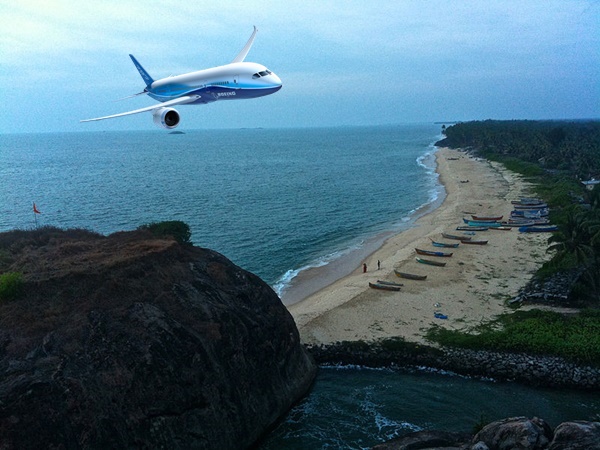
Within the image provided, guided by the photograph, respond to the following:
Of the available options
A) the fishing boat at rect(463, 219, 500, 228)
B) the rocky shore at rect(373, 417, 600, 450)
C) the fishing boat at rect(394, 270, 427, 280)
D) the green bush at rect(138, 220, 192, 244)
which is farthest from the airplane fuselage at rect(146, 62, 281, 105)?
the fishing boat at rect(463, 219, 500, 228)

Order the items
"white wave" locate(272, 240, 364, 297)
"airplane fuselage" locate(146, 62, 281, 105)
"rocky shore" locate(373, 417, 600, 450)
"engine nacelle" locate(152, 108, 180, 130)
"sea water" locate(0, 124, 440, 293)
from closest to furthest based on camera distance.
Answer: "engine nacelle" locate(152, 108, 180, 130), "airplane fuselage" locate(146, 62, 281, 105), "rocky shore" locate(373, 417, 600, 450), "white wave" locate(272, 240, 364, 297), "sea water" locate(0, 124, 440, 293)

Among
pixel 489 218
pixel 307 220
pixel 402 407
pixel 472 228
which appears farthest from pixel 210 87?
pixel 489 218

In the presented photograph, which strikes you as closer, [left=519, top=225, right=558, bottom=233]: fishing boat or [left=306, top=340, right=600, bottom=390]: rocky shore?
[left=306, top=340, right=600, bottom=390]: rocky shore

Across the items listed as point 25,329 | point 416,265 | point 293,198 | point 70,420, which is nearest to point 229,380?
point 70,420

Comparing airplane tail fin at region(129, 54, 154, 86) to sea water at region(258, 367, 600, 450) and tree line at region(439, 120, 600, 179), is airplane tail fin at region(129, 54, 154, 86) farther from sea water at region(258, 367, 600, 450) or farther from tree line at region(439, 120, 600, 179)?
tree line at region(439, 120, 600, 179)

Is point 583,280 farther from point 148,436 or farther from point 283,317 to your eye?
point 148,436

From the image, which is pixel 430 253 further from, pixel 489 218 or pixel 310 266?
pixel 489 218
